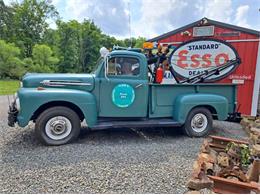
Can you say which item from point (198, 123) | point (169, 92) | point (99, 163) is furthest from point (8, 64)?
point (99, 163)

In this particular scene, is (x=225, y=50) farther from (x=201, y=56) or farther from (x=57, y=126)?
(x=57, y=126)

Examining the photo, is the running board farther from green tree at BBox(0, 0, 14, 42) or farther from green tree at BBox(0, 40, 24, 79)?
green tree at BBox(0, 0, 14, 42)

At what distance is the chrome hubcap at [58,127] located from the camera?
4137 millimetres

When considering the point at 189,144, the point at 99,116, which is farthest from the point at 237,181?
the point at 99,116

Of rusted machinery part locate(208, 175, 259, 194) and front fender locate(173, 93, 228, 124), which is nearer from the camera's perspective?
rusted machinery part locate(208, 175, 259, 194)

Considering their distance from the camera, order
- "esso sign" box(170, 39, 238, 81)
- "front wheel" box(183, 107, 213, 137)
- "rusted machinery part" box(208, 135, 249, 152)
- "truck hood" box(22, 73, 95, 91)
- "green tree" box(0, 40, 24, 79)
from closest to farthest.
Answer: "rusted machinery part" box(208, 135, 249, 152), "truck hood" box(22, 73, 95, 91), "front wheel" box(183, 107, 213, 137), "esso sign" box(170, 39, 238, 81), "green tree" box(0, 40, 24, 79)

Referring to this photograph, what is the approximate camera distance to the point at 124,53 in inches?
182

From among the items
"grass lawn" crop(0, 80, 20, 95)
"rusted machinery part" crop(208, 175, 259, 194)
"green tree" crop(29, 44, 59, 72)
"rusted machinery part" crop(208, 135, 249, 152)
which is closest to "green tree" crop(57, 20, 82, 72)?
"green tree" crop(29, 44, 59, 72)

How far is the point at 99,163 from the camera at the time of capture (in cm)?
342

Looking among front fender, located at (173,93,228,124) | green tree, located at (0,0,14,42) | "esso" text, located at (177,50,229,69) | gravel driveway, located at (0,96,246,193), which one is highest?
green tree, located at (0,0,14,42)

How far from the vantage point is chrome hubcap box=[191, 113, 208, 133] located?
5003 millimetres

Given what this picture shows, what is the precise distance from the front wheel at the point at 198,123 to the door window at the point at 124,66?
1.61 m

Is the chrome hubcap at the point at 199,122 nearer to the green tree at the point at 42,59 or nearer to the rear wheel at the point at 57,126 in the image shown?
the rear wheel at the point at 57,126

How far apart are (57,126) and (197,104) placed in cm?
298
